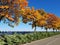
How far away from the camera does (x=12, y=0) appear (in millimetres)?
33938

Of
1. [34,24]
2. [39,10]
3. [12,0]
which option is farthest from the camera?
[39,10]

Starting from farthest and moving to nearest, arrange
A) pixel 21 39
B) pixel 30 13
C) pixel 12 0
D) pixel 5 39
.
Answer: pixel 30 13 → pixel 12 0 → pixel 21 39 → pixel 5 39

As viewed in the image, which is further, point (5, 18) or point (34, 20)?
point (34, 20)

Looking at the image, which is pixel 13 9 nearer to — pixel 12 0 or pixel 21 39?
pixel 12 0

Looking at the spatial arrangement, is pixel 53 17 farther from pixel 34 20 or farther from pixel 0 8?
pixel 0 8

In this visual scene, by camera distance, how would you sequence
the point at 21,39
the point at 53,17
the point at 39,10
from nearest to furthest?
the point at 21,39, the point at 39,10, the point at 53,17

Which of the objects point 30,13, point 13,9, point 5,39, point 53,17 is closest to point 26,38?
point 13,9

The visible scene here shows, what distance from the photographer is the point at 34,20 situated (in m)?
55.8

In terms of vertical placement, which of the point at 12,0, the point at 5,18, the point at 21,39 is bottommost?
the point at 21,39

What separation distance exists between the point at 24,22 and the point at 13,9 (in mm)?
20745

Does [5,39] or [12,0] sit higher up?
[12,0]

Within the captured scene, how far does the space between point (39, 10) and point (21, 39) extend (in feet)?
102

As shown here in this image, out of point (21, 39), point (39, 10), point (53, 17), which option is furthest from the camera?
point (53, 17)

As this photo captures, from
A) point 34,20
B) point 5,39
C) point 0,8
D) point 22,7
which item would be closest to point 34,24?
point 34,20
